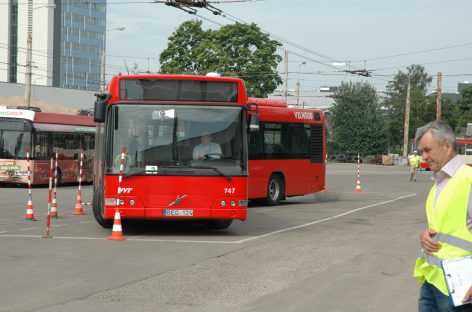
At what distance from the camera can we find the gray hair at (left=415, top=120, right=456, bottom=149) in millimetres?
4492

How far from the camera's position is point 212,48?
2542 inches

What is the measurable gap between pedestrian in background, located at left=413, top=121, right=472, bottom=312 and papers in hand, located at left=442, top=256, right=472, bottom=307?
3.4 inches

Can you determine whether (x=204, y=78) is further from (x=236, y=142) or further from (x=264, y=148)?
(x=264, y=148)

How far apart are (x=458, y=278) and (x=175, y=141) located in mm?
10164

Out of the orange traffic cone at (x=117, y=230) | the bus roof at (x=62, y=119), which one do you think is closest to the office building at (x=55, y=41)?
the bus roof at (x=62, y=119)

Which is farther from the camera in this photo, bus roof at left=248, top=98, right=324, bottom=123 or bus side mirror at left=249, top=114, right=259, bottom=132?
bus roof at left=248, top=98, right=324, bottom=123

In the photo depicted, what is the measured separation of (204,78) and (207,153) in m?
1.46

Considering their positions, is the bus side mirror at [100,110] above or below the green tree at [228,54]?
below

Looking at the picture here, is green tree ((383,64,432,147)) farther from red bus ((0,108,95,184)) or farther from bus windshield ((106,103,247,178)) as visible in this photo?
bus windshield ((106,103,247,178))

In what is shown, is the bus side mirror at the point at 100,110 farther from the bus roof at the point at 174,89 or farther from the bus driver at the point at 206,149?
the bus driver at the point at 206,149

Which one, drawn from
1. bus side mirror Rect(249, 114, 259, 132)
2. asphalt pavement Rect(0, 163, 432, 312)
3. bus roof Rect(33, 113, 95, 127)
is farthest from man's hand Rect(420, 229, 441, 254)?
bus roof Rect(33, 113, 95, 127)

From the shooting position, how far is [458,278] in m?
4.14

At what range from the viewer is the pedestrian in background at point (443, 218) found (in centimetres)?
430

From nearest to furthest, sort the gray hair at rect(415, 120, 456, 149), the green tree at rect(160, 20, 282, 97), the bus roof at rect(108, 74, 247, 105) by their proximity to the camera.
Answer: the gray hair at rect(415, 120, 456, 149)
the bus roof at rect(108, 74, 247, 105)
the green tree at rect(160, 20, 282, 97)
